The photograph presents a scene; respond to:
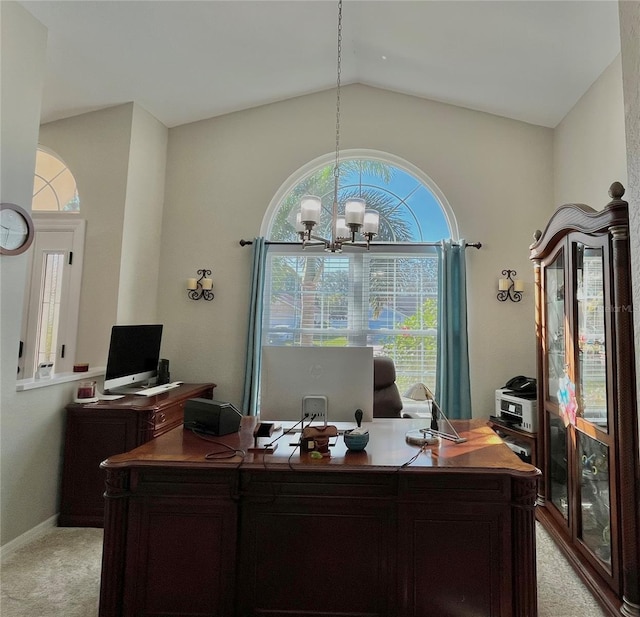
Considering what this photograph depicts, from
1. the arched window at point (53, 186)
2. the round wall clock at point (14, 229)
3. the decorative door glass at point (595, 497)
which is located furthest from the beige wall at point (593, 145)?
the arched window at point (53, 186)

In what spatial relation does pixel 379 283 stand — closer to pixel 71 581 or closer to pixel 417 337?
pixel 417 337

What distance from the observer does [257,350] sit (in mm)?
3707

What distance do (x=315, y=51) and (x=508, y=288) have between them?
9.11 feet

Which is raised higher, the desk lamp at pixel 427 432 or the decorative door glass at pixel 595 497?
the desk lamp at pixel 427 432

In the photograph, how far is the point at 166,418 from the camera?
2957 millimetres

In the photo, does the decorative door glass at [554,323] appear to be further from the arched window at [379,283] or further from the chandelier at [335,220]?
the chandelier at [335,220]

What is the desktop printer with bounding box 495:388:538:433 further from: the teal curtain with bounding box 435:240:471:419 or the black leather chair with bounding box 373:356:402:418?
the black leather chair with bounding box 373:356:402:418

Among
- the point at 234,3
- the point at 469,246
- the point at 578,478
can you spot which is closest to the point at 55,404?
the point at 234,3

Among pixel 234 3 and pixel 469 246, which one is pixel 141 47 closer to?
pixel 234 3

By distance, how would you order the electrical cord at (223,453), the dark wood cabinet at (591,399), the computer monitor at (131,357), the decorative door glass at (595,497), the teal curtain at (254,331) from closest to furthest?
1. the electrical cord at (223,453)
2. the dark wood cabinet at (591,399)
3. the decorative door glass at (595,497)
4. the computer monitor at (131,357)
5. the teal curtain at (254,331)

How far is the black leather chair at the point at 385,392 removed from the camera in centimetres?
290

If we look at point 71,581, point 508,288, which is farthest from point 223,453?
point 508,288

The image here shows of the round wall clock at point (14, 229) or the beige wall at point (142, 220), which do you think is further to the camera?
the beige wall at point (142, 220)

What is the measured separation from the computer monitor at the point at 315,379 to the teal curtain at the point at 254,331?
1735 millimetres
